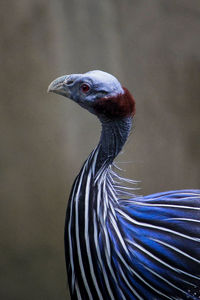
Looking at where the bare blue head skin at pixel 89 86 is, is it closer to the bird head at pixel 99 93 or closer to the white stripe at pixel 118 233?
the bird head at pixel 99 93

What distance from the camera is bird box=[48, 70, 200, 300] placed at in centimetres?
101

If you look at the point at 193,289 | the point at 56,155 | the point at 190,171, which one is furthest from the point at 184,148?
the point at 193,289

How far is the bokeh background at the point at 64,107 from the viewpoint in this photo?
169 cm

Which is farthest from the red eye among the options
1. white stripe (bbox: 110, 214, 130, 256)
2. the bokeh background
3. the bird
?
the bokeh background

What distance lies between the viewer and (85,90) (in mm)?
1020

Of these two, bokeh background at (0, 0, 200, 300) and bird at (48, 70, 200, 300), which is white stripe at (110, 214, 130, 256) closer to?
bird at (48, 70, 200, 300)

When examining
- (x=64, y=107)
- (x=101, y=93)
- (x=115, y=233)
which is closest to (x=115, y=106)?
(x=101, y=93)

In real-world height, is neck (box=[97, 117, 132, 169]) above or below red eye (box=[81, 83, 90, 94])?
below

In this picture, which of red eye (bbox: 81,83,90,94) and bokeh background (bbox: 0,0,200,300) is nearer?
red eye (bbox: 81,83,90,94)

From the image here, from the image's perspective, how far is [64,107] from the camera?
1.77 metres

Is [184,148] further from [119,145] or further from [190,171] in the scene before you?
[119,145]

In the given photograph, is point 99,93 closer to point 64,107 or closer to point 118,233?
point 118,233

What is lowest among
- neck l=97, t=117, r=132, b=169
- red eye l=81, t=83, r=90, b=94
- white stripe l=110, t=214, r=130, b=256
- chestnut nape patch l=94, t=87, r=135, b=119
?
white stripe l=110, t=214, r=130, b=256

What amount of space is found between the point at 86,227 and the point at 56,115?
2.69 feet
